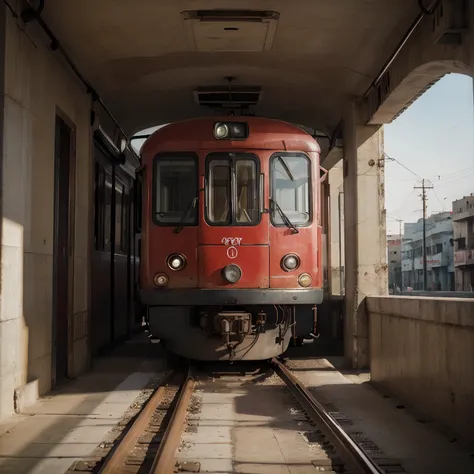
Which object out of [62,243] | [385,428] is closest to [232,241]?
[62,243]

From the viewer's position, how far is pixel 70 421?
21.0 feet

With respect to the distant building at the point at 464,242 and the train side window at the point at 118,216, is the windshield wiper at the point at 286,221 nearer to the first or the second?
the train side window at the point at 118,216

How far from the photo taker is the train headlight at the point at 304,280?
348 inches

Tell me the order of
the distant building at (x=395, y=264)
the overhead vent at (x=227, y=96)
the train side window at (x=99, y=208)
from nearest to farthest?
1. the overhead vent at (x=227, y=96)
2. the train side window at (x=99, y=208)
3. the distant building at (x=395, y=264)

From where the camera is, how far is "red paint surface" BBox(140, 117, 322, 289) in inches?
344

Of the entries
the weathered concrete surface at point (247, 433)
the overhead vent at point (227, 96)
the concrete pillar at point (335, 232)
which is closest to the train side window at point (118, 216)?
the overhead vent at point (227, 96)

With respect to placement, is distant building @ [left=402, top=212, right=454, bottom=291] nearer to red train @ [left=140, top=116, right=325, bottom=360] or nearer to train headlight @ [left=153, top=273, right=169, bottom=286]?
red train @ [left=140, top=116, right=325, bottom=360]

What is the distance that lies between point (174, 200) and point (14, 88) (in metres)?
3.01

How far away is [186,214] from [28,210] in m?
2.46

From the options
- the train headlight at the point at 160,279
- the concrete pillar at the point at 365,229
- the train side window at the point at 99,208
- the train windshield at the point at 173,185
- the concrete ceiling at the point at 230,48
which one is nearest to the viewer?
the concrete ceiling at the point at 230,48

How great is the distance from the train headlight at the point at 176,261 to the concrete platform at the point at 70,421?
1.59 meters

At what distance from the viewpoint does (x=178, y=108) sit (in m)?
12.1

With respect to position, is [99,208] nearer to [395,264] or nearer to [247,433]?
[247,433]

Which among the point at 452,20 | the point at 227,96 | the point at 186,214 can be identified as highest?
the point at 227,96
